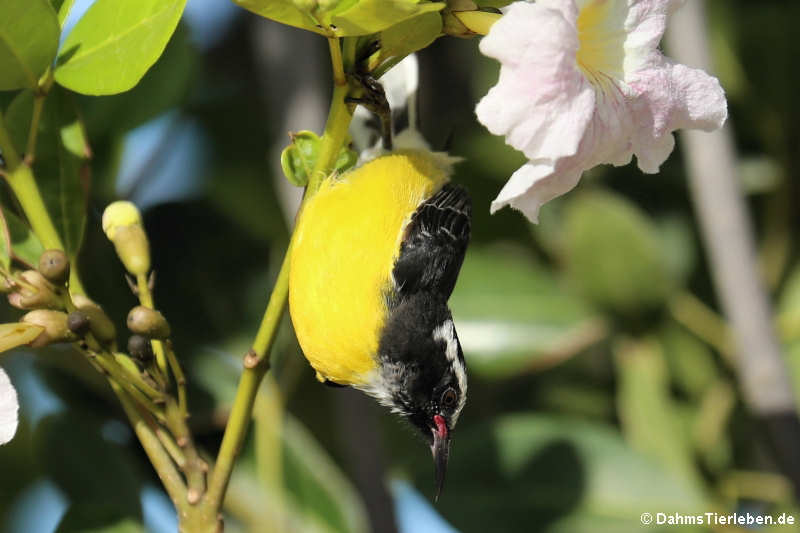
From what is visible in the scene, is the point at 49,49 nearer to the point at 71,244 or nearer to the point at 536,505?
the point at 71,244

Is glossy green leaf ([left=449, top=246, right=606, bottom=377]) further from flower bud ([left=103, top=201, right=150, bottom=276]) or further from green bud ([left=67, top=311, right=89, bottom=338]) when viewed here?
green bud ([left=67, top=311, right=89, bottom=338])

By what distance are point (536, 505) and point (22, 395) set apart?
120 centimetres

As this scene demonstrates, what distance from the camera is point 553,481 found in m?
2.28

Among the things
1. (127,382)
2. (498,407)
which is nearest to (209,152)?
(498,407)

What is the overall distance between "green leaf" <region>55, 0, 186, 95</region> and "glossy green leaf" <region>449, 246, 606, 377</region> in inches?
55.6

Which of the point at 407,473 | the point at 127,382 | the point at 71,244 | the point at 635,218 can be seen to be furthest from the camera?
the point at 635,218

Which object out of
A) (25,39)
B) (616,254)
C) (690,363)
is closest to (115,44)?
(25,39)

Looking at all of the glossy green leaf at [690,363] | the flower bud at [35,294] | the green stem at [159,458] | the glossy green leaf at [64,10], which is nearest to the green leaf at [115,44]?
the glossy green leaf at [64,10]

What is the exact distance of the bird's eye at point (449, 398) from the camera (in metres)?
1.99

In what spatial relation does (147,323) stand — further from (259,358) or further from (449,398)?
(449,398)

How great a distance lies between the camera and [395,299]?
1938mm

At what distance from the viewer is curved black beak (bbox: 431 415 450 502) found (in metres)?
1.95

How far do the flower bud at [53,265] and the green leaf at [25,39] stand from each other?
0.82 feet

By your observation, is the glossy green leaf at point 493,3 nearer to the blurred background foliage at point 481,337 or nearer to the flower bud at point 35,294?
the flower bud at point 35,294
